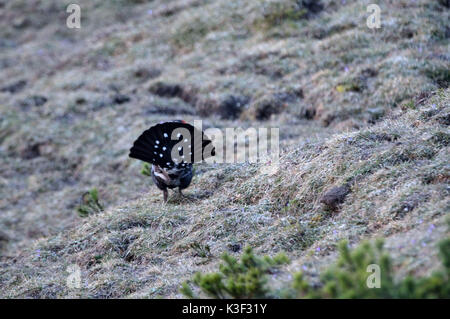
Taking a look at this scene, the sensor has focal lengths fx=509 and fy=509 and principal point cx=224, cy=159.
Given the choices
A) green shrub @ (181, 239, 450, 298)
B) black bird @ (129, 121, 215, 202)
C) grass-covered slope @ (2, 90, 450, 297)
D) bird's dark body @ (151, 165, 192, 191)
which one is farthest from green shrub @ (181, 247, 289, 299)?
bird's dark body @ (151, 165, 192, 191)

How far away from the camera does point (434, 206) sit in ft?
15.2

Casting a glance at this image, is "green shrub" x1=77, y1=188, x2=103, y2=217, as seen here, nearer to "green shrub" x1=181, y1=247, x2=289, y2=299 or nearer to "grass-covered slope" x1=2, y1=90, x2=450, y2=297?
"grass-covered slope" x1=2, y1=90, x2=450, y2=297

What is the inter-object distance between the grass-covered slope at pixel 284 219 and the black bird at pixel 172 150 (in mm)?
415

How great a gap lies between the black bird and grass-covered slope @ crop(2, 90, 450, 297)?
41 cm

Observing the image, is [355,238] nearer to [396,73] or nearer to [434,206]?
[434,206]

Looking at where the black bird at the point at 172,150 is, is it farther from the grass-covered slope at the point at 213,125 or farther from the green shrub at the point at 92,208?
the green shrub at the point at 92,208

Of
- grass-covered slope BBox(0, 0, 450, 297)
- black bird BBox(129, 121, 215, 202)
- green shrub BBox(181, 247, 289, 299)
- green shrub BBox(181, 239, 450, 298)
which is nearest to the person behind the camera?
green shrub BBox(181, 239, 450, 298)

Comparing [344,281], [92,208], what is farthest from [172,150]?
[344,281]

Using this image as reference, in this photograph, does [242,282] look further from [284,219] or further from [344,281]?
[284,219]

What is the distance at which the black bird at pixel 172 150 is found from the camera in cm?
696

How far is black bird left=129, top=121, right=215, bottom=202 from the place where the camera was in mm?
6965

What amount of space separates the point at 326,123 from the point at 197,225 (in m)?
4.75

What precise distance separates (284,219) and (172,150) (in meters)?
2.04

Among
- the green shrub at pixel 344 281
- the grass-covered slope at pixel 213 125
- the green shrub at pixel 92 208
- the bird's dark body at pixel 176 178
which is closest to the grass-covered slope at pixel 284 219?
the grass-covered slope at pixel 213 125
